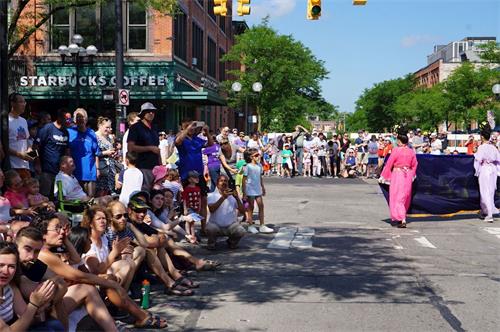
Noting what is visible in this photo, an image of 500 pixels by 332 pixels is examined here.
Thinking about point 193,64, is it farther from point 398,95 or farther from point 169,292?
point 398,95

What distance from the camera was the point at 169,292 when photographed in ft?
25.0

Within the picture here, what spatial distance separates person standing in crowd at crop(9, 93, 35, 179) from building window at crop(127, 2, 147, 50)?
21.1m

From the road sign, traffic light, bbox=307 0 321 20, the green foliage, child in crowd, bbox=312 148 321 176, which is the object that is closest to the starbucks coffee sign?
child in crowd, bbox=312 148 321 176

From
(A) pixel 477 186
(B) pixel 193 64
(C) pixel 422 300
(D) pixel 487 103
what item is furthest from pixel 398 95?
Answer: (C) pixel 422 300

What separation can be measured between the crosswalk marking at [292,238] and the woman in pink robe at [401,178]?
6.06ft

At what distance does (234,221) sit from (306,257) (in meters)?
Answer: 1.30

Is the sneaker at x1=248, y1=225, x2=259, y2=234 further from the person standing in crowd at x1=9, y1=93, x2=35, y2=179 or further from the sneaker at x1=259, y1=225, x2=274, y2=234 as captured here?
the person standing in crowd at x1=9, y1=93, x2=35, y2=179

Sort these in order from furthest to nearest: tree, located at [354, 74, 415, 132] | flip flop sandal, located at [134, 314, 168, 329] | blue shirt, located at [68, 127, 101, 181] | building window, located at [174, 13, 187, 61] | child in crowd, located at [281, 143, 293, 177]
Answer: tree, located at [354, 74, 415, 132] < building window, located at [174, 13, 187, 61] < child in crowd, located at [281, 143, 293, 177] < blue shirt, located at [68, 127, 101, 181] < flip flop sandal, located at [134, 314, 168, 329]

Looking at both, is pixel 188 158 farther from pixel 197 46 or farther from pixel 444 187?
pixel 197 46

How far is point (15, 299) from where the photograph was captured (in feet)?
16.1

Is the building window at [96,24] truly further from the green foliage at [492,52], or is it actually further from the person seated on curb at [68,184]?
the green foliage at [492,52]

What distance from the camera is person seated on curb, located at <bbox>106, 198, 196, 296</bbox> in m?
7.16

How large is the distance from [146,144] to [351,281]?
3470 mm

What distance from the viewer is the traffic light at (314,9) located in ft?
50.0
